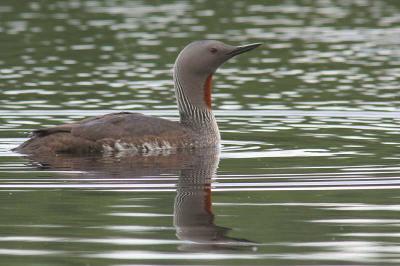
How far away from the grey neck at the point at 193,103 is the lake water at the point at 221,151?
1.10 ft

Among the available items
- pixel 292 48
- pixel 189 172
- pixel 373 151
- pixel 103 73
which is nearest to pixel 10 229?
pixel 189 172

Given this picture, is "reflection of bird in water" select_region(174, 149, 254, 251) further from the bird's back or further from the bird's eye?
the bird's eye

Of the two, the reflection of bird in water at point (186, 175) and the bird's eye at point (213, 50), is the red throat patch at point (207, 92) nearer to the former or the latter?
the bird's eye at point (213, 50)

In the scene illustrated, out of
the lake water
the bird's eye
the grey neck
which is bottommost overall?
the lake water

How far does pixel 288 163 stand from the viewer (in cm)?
1243

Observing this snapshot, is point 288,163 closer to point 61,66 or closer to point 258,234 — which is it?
point 258,234

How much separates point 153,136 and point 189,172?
1.40 meters

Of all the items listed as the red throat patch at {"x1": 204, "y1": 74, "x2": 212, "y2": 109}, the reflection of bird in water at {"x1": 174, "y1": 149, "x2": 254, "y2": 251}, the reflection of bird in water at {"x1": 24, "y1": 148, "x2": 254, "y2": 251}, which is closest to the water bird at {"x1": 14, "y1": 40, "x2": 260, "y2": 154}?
the red throat patch at {"x1": 204, "y1": 74, "x2": 212, "y2": 109}

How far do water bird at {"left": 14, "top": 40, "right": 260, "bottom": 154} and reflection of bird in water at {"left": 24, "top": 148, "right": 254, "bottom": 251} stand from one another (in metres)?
0.18

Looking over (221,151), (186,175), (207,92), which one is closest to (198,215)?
(186,175)

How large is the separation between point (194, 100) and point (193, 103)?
0.05m

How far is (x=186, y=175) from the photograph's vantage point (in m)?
11.9

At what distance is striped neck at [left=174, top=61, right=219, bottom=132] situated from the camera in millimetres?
14009

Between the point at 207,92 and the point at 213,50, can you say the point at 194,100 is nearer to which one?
the point at 207,92
